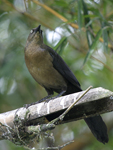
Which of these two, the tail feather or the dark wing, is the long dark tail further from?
the dark wing

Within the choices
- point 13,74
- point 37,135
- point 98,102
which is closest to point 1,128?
point 37,135

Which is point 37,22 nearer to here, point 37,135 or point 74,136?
point 74,136

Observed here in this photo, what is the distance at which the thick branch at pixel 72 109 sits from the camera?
252cm

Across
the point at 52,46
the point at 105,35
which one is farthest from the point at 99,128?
the point at 52,46

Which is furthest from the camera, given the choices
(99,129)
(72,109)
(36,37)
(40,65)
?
(36,37)

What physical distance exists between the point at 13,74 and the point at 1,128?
2534 mm

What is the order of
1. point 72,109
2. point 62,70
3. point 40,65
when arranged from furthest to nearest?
point 62,70 → point 40,65 → point 72,109

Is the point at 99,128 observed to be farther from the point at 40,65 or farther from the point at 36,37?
the point at 36,37

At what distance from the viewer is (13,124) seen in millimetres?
2996

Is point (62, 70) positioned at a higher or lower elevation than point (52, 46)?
higher

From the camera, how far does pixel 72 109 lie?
2.79 metres

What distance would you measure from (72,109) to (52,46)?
241 centimetres

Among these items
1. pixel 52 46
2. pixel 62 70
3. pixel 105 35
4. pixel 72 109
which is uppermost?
pixel 72 109

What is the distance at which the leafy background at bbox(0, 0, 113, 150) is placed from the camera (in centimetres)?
517
